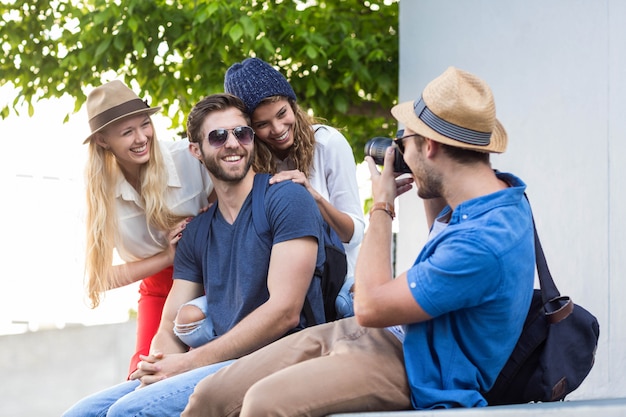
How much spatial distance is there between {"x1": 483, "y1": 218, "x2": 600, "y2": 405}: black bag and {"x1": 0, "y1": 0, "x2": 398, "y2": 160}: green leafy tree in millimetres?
3400

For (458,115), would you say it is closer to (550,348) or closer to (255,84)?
(550,348)

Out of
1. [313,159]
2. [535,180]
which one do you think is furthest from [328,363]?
[535,180]

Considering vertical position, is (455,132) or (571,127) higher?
(571,127)

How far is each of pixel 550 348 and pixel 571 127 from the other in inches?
84.4

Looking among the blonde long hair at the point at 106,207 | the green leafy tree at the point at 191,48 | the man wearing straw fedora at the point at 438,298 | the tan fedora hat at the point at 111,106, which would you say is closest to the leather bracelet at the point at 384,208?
the man wearing straw fedora at the point at 438,298

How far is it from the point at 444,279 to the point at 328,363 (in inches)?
16.5

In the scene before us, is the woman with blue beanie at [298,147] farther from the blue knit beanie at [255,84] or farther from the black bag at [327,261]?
the black bag at [327,261]

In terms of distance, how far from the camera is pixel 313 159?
3965mm

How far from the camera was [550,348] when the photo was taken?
2773mm

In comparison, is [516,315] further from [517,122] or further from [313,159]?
[517,122]

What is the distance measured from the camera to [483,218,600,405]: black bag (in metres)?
2.78

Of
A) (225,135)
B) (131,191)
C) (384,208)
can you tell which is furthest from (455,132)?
(131,191)

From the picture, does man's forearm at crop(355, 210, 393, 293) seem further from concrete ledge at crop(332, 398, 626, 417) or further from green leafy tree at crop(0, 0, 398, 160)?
green leafy tree at crop(0, 0, 398, 160)

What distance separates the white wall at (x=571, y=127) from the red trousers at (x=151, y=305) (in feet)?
5.86
